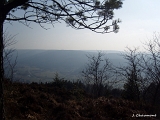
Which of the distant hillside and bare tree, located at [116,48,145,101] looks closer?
bare tree, located at [116,48,145,101]

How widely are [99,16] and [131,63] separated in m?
8.60

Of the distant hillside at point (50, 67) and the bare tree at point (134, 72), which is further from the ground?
the bare tree at point (134, 72)

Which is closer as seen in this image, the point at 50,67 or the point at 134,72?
the point at 134,72

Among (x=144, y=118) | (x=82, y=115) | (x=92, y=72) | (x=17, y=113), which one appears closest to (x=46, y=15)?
(x=17, y=113)

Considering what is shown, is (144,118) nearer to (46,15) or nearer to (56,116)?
(56,116)

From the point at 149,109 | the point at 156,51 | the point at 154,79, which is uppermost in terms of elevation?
the point at 156,51

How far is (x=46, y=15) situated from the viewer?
343 centimetres

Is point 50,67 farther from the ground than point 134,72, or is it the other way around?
point 134,72

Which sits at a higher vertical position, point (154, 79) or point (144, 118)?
point (154, 79)

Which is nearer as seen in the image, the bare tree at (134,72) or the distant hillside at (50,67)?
the bare tree at (134,72)

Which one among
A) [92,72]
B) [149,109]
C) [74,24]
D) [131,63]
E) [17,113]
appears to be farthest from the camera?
[92,72]

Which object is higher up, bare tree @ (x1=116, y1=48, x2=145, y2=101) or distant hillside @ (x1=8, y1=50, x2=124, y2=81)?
bare tree @ (x1=116, y1=48, x2=145, y2=101)

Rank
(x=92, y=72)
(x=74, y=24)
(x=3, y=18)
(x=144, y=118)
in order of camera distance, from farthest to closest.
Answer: (x=92, y=72)
(x=144, y=118)
(x=74, y=24)
(x=3, y=18)

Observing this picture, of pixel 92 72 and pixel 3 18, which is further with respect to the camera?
pixel 92 72
